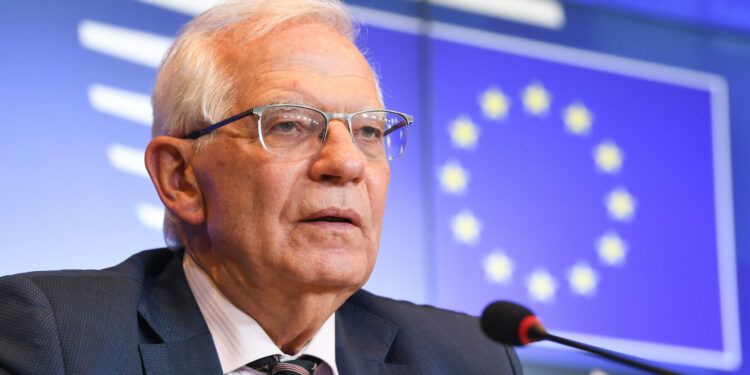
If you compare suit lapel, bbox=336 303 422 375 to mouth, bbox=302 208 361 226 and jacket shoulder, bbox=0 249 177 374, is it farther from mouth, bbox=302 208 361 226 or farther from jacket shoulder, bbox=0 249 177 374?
jacket shoulder, bbox=0 249 177 374

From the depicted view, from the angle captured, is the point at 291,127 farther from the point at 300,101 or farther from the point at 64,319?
the point at 64,319

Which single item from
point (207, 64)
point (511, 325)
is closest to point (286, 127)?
point (207, 64)

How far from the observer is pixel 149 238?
2.74 metres

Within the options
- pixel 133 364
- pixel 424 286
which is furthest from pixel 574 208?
pixel 133 364

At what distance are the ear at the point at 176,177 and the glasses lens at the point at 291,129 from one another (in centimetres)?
20

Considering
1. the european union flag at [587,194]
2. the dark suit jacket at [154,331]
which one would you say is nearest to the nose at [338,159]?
the dark suit jacket at [154,331]

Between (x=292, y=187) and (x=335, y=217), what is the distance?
0.11m

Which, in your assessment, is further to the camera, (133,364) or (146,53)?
(146,53)

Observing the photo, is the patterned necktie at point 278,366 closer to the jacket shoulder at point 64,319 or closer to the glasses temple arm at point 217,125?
the jacket shoulder at point 64,319

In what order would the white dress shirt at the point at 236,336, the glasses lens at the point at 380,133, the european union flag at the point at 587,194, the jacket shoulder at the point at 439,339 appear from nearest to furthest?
1. the white dress shirt at the point at 236,336
2. the glasses lens at the point at 380,133
3. the jacket shoulder at the point at 439,339
4. the european union flag at the point at 587,194

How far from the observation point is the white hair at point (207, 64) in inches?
72.0

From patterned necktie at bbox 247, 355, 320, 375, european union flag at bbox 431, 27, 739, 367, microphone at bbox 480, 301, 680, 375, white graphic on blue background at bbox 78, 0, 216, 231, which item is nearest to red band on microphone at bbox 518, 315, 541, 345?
microphone at bbox 480, 301, 680, 375

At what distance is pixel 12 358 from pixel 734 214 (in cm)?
336

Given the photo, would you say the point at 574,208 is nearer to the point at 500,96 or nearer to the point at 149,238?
the point at 500,96
